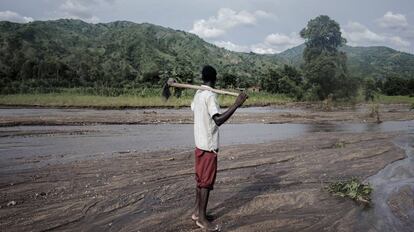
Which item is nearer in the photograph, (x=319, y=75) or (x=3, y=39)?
(x=319, y=75)

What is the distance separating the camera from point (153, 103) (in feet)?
138

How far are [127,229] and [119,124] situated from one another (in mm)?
18707

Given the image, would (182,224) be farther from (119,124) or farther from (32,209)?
(119,124)

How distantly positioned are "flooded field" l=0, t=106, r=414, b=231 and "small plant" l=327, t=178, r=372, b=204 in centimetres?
18

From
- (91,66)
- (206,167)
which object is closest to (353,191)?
(206,167)

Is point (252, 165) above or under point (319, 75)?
under

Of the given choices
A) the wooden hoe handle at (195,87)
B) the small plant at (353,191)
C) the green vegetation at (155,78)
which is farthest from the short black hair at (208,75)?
the green vegetation at (155,78)

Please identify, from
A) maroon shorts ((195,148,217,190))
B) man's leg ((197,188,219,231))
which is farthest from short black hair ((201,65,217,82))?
man's leg ((197,188,219,231))

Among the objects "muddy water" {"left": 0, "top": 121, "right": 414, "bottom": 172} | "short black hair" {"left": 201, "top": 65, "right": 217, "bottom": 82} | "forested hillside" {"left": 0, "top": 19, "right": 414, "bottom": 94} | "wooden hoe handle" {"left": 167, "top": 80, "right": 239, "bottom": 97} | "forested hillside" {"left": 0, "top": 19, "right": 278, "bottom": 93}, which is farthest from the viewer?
"forested hillside" {"left": 0, "top": 19, "right": 278, "bottom": 93}

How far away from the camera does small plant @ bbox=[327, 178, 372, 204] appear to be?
7.23m

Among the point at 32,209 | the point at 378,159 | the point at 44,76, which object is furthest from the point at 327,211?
the point at 44,76

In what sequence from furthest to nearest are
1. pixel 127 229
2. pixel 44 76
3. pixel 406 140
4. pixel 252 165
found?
pixel 44 76, pixel 406 140, pixel 252 165, pixel 127 229

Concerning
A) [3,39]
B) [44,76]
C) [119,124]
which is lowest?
[119,124]

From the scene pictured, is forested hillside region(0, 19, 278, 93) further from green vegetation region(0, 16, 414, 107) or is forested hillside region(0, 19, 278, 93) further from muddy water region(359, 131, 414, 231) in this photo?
muddy water region(359, 131, 414, 231)
